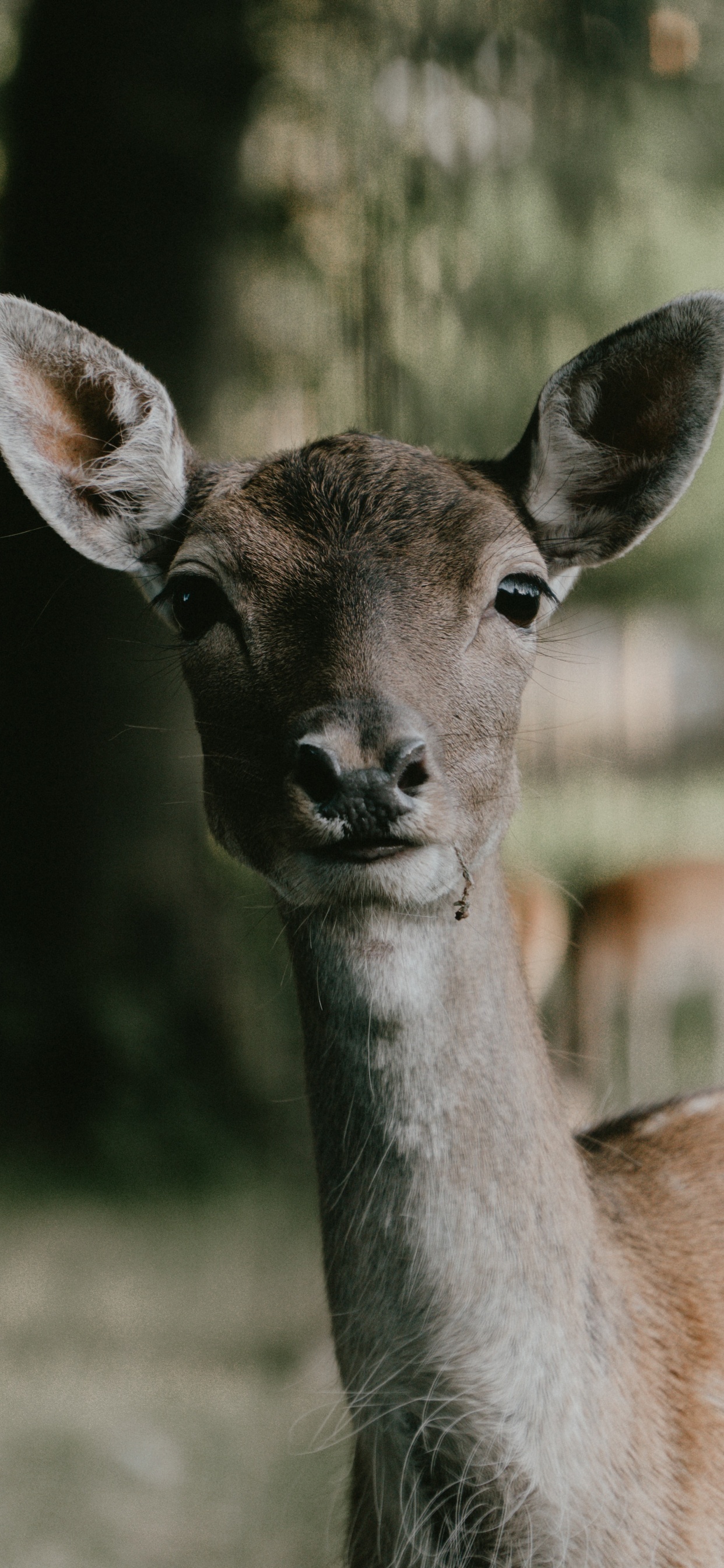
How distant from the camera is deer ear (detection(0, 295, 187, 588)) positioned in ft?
5.85

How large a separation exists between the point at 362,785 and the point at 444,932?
0.37m

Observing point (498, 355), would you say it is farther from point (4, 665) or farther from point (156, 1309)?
point (156, 1309)

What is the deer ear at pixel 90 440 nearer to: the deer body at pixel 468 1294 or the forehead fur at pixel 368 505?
the forehead fur at pixel 368 505

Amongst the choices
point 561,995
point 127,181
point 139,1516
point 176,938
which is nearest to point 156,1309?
point 139,1516

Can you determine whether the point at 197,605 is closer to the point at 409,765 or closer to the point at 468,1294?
the point at 409,765

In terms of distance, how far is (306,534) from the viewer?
1656 mm

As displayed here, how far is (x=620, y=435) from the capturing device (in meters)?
1.84

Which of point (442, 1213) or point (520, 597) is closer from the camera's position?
point (442, 1213)

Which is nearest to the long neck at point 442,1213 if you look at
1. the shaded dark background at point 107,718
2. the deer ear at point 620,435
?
the deer ear at point 620,435

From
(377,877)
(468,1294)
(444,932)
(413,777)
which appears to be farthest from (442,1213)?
(413,777)

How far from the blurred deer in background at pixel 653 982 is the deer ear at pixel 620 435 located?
2.60 m

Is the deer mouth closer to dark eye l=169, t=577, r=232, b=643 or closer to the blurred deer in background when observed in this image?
dark eye l=169, t=577, r=232, b=643

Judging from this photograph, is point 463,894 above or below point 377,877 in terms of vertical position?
below

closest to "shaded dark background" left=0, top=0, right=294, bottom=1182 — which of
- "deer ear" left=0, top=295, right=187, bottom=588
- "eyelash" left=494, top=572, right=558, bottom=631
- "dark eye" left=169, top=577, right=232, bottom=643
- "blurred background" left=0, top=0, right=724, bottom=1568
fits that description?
"blurred background" left=0, top=0, right=724, bottom=1568
